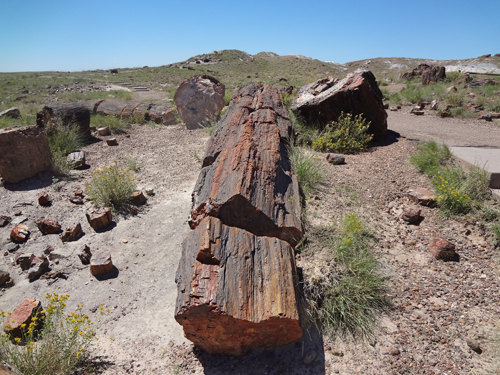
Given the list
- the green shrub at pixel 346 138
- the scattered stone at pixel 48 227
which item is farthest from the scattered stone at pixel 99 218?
the green shrub at pixel 346 138

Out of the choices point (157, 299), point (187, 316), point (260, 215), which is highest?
point (260, 215)

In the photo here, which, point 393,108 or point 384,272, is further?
point 393,108

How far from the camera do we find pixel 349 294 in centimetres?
295

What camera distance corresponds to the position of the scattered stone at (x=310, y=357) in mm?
2510

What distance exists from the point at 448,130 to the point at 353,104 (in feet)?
8.90

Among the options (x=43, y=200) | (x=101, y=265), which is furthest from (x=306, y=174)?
(x=43, y=200)

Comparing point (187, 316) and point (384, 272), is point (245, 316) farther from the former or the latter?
point (384, 272)

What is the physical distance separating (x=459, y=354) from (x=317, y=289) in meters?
1.16

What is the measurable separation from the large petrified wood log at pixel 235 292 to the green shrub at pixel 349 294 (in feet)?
1.40

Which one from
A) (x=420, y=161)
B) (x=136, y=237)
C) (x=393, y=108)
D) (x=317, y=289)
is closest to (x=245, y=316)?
(x=317, y=289)

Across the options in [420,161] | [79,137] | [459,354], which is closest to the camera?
[459,354]

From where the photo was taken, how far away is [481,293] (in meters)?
3.03

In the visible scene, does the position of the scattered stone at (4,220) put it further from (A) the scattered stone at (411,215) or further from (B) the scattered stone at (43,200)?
(A) the scattered stone at (411,215)

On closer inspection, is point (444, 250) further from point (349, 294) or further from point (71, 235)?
point (71, 235)
